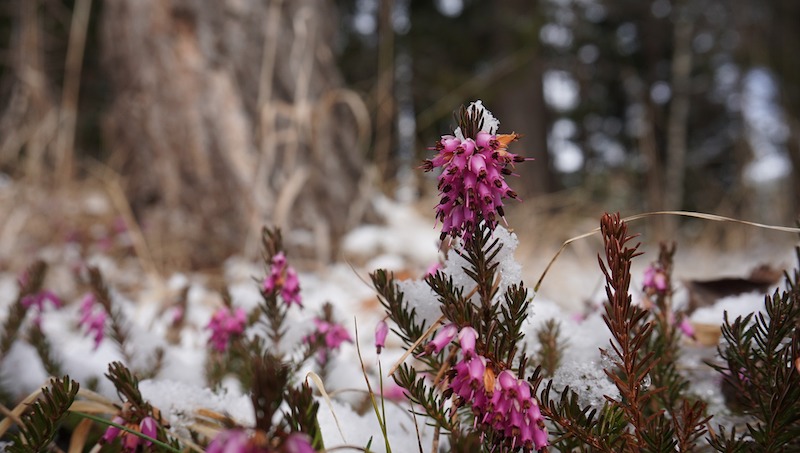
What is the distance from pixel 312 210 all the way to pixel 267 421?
3.05 meters

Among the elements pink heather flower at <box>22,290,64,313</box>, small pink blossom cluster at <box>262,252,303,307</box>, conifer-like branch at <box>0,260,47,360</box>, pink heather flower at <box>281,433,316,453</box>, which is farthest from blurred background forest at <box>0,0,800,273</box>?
pink heather flower at <box>281,433,316,453</box>

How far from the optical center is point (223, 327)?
1.17 m

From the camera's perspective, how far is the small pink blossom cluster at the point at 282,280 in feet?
3.20

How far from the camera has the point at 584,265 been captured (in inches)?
151

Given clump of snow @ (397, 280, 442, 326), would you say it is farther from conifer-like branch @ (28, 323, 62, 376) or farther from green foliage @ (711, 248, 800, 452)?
conifer-like branch @ (28, 323, 62, 376)

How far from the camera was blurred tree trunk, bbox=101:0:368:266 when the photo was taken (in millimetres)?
3305

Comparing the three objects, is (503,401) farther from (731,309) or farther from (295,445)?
(731,309)

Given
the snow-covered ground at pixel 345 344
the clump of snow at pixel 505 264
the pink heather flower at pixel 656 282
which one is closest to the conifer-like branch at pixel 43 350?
the snow-covered ground at pixel 345 344

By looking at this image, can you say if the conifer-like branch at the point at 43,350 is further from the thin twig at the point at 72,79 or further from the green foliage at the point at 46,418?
the thin twig at the point at 72,79

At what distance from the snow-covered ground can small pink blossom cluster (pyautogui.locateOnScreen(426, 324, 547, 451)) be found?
14cm

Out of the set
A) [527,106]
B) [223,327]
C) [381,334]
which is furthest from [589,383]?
[527,106]

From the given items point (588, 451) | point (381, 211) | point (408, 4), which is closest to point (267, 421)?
point (588, 451)

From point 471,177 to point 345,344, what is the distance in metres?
1.40

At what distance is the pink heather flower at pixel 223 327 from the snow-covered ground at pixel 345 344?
0.11m
